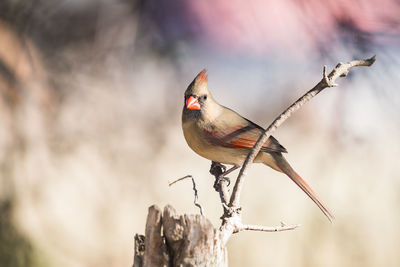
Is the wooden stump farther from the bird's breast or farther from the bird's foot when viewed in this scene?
the bird's foot

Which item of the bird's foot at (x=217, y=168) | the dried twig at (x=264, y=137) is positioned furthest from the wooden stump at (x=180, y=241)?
the bird's foot at (x=217, y=168)

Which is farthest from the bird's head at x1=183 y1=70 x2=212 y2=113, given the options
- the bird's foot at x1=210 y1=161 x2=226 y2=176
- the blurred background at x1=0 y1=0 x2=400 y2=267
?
the blurred background at x1=0 y1=0 x2=400 y2=267

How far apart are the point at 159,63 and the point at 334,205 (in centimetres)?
123

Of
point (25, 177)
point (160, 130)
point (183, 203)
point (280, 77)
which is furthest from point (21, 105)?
point (280, 77)

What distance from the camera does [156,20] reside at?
2.57 m

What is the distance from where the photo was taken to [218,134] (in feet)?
5.24

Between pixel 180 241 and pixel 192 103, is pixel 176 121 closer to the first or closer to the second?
pixel 192 103

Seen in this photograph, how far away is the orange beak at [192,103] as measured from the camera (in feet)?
5.09

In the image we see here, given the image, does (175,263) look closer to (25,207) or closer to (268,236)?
(268,236)

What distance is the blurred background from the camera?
2.44 meters

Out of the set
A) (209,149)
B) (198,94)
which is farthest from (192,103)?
(209,149)

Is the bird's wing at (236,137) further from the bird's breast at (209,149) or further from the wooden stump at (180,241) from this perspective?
the wooden stump at (180,241)

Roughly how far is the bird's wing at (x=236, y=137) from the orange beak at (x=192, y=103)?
10 centimetres

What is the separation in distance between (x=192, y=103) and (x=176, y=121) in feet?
3.29
